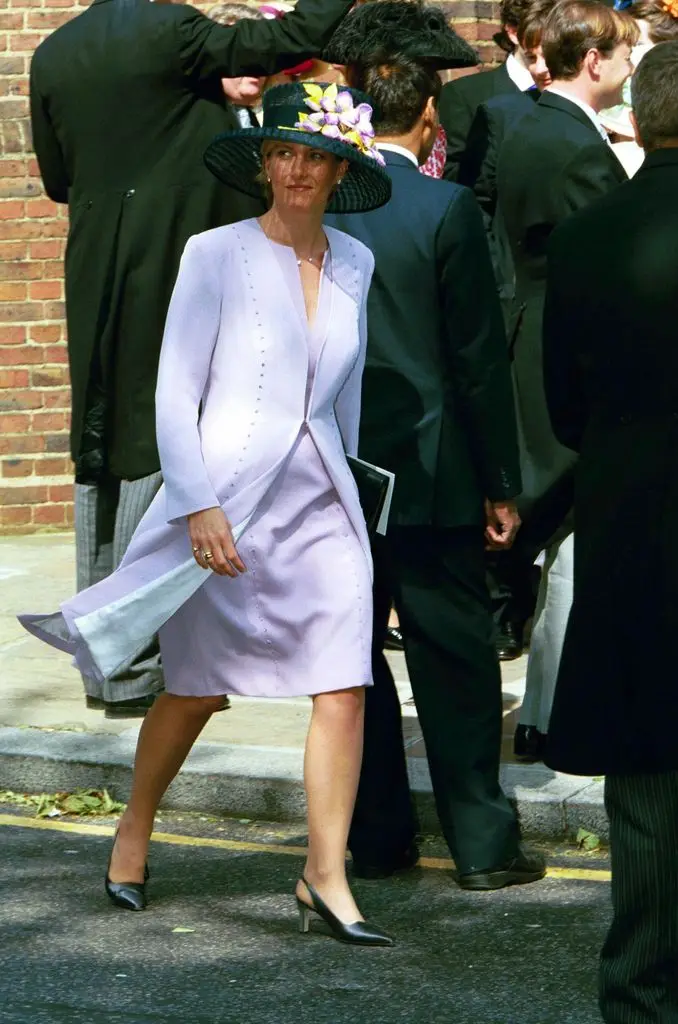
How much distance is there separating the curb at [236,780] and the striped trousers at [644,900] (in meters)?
1.56

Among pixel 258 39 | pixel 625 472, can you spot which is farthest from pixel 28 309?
pixel 625 472

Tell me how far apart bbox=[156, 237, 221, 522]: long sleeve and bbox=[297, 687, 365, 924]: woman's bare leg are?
551 mm

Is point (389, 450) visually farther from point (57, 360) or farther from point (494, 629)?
point (57, 360)

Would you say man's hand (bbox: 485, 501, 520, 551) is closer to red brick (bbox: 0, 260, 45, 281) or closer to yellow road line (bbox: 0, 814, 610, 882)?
yellow road line (bbox: 0, 814, 610, 882)

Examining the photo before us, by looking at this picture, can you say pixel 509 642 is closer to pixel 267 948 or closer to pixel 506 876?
pixel 506 876

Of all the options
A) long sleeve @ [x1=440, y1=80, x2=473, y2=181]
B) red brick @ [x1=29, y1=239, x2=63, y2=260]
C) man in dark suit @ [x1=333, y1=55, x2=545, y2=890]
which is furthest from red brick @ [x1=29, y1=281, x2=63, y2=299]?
man in dark suit @ [x1=333, y1=55, x2=545, y2=890]

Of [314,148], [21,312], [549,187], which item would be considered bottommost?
[21,312]

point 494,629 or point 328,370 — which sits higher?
point 328,370

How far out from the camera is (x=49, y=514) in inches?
391

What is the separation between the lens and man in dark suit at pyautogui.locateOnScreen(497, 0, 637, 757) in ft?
19.1

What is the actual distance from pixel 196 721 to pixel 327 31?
2389 millimetres

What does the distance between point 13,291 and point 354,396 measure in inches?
206

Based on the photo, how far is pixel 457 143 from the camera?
7738 millimetres

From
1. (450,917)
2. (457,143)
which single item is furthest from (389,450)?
(457,143)
